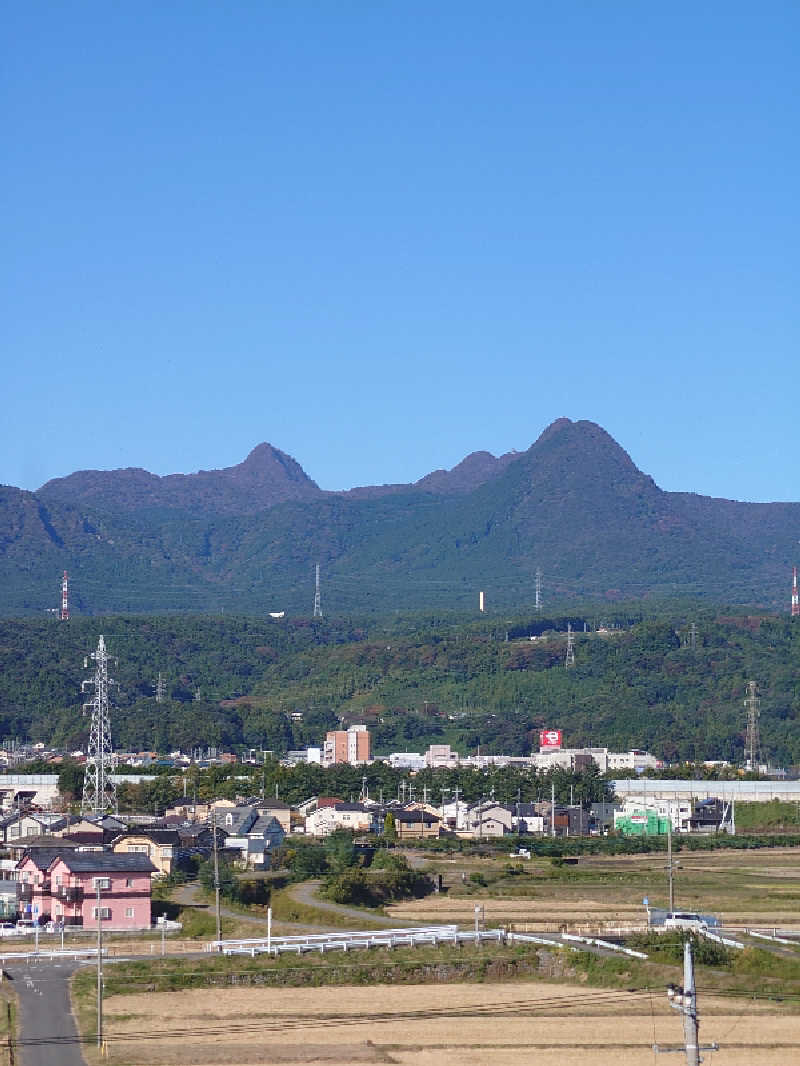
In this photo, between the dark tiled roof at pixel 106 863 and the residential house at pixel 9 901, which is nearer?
the dark tiled roof at pixel 106 863

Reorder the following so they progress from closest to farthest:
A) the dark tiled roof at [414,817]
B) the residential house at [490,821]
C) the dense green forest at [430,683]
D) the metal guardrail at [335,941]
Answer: the metal guardrail at [335,941] → the residential house at [490,821] → the dark tiled roof at [414,817] → the dense green forest at [430,683]

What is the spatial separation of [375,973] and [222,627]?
123 metres

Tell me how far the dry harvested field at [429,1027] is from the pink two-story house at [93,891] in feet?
25.0

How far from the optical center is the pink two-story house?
113 ft

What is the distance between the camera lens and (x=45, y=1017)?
24656mm

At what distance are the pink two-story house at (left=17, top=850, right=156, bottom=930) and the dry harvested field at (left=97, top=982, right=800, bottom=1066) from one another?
762 centimetres

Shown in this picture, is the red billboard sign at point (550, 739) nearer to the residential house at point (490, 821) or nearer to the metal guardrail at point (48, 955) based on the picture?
the residential house at point (490, 821)

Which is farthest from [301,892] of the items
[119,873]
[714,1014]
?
[714,1014]

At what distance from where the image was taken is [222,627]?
14988 centimetres

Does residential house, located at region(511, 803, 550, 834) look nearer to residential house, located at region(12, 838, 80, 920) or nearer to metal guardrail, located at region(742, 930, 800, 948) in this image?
residential house, located at region(12, 838, 80, 920)

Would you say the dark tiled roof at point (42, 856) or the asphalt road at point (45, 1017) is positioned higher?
the dark tiled roof at point (42, 856)

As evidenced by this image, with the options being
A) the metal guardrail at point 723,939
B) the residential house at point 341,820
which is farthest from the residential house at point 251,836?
the metal guardrail at point 723,939

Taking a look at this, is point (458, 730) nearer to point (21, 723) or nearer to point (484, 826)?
point (21, 723)

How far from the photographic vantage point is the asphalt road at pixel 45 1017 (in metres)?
22.3
